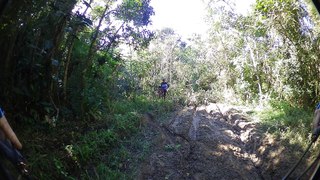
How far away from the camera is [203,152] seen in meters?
8.20

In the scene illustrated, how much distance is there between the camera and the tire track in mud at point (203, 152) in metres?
7.00

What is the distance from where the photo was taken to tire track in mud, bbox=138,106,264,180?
7000 mm

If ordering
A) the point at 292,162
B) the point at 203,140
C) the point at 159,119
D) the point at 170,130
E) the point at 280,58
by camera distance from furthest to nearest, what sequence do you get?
the point at 280,58 < the point at 159,119 < the point at 170,130 < the point at 203,140 < the point at 292,162

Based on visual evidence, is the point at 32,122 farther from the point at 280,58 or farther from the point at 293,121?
the point at 280,58

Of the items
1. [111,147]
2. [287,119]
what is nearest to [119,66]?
[111,147]

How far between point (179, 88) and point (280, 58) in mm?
9324

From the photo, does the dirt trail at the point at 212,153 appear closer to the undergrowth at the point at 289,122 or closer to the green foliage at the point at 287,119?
the undergrowth at the point at 289,122

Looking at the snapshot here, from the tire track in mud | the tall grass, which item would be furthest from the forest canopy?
the tire track in mud

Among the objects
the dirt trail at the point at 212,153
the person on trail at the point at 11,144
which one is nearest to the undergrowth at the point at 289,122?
the dirt trail at the point at 212,153

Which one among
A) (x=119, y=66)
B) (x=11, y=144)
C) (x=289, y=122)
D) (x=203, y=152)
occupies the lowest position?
(x=203, y=152)

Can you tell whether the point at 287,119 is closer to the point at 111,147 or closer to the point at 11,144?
the point at 111,147

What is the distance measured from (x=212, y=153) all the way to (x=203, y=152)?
0.74ft

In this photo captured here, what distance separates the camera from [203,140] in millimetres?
9164

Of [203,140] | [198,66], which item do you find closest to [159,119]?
[203,140]
